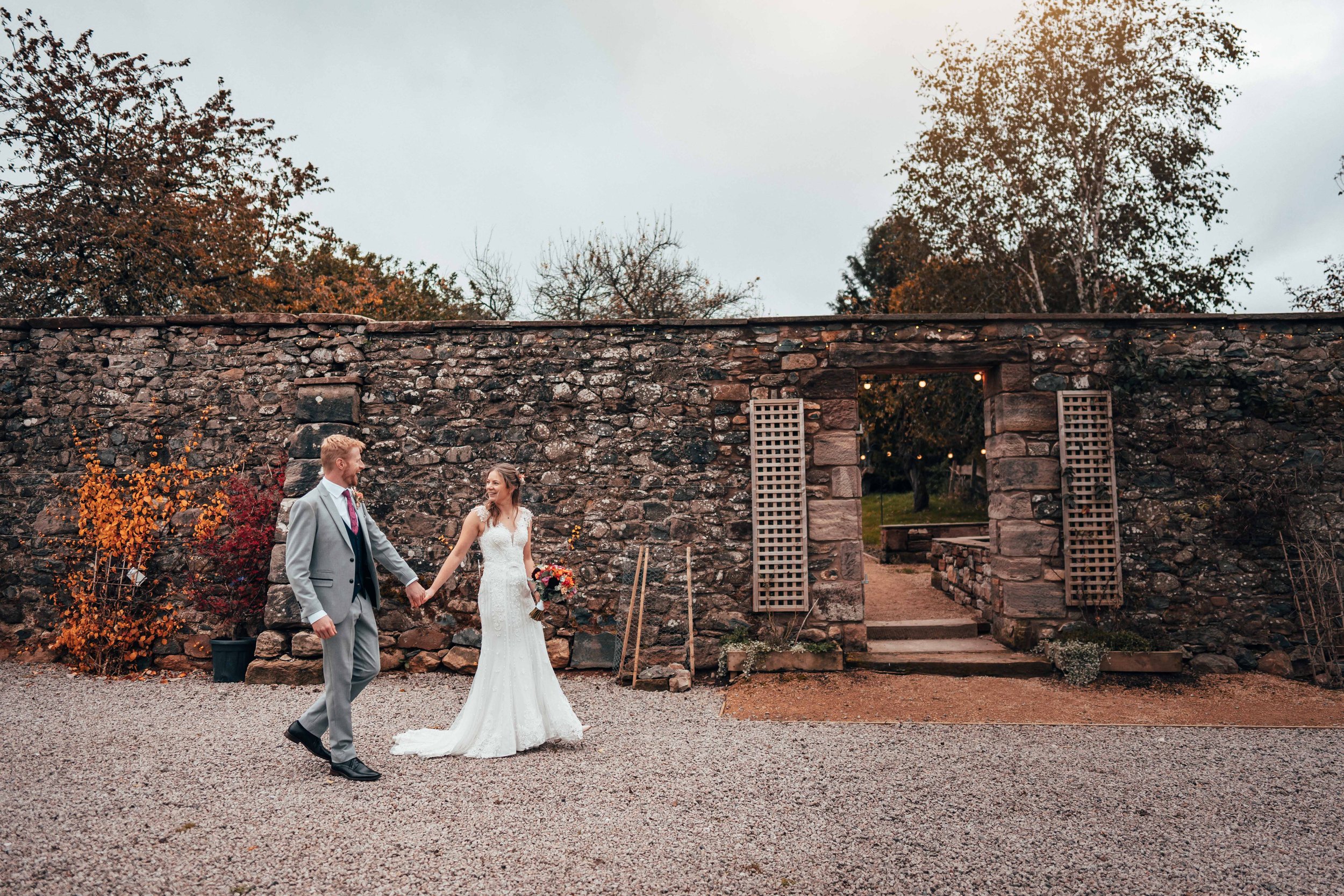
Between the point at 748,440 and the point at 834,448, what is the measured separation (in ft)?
2.48

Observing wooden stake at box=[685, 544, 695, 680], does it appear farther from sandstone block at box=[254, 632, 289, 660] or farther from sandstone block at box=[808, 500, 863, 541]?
sandstone block at box=[254, 632, 289, 660]

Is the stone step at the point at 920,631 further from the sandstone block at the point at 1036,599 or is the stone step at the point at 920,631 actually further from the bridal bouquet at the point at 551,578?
the bridal bouquet at the point at 551,578

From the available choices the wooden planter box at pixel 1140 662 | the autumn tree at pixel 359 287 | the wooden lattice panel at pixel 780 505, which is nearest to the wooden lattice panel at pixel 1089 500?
the wooden planter box at pixel 1140 662

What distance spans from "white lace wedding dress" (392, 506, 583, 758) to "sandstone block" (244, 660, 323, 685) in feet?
6.50

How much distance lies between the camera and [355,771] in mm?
3814

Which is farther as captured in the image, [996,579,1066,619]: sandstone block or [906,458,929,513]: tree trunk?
[906,458,929,513]: tree trunk

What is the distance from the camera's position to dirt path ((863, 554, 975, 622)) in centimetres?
832

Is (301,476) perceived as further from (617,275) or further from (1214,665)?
(617,275)

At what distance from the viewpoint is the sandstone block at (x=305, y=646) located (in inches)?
239

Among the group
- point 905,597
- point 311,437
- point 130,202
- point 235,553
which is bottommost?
point 905,597

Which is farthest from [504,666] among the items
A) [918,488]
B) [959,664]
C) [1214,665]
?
[918,488]

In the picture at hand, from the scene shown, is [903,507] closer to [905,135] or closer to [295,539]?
[905,135]

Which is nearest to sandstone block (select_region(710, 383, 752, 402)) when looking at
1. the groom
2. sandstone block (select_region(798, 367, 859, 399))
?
sandstone block (select_region(798, 367, 859, 399))

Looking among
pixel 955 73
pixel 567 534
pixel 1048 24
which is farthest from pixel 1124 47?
pixel 567 534
